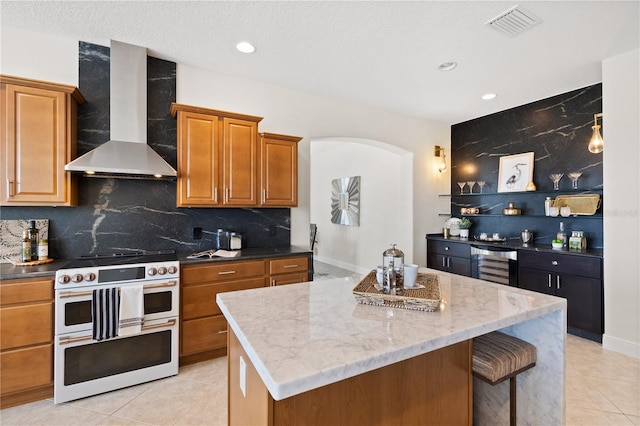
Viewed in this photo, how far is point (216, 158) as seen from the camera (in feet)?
9.81

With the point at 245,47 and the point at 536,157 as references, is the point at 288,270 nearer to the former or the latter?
the point at 245,47

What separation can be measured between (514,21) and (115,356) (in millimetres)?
4155

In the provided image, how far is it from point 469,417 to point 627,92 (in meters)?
3.54

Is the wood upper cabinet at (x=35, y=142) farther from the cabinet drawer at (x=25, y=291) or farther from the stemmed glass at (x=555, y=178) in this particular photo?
the stemmed glass at (x=555, y=178)

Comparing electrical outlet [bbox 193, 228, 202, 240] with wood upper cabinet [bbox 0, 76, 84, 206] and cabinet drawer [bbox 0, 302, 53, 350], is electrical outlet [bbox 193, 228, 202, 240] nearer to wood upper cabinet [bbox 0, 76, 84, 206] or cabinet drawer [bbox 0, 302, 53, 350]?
wood upper cabinet [bbox 0, 76, 84, 206]

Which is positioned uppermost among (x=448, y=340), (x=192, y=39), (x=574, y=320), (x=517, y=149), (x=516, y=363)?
(x=192, y=39)

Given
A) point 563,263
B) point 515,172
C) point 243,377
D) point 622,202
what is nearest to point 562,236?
point 563,263

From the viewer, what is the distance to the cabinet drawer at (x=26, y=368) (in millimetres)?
2066

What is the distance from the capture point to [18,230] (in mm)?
2520

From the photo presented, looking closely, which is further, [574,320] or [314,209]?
[314,209]

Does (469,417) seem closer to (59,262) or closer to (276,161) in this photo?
(276,161)

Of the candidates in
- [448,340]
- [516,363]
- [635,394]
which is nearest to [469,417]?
[516,363]

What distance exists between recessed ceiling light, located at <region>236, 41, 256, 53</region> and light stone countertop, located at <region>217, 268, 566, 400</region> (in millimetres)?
2311

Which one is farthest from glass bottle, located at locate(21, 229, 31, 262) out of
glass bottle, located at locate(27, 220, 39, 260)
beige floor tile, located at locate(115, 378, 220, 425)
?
beige floor tile, located at locate(115, 378, 220, 425)
